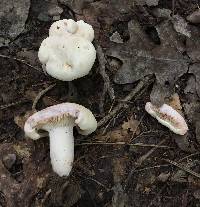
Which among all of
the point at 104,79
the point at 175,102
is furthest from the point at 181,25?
the point at 104,79

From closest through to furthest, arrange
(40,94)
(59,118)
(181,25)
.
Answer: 1. (59,118)
2. (40,94)
3. (181,25)

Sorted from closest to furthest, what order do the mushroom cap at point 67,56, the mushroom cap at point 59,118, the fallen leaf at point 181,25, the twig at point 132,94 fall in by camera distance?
the mushroom cap at point 59,118 < the mushroom cap at point 67,56 < the twig at point 132,94 < the fallen leaf at point 181,25

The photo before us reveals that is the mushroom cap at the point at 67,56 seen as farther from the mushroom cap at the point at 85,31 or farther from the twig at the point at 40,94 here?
the twig at the point at 40,94

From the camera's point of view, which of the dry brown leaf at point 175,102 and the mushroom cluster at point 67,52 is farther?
the dry brown leaf at point 175,102

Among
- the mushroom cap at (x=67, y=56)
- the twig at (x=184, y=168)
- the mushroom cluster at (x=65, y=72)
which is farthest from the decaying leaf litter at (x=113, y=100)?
the mushroom cap at (x=67, y=56)

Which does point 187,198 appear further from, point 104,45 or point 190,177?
point 104,45

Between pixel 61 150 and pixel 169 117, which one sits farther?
pixel 169 117

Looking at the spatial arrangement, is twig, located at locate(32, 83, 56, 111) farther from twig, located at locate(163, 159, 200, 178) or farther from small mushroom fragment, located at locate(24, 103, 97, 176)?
twig, located at locate(163, 159, 200, 178)

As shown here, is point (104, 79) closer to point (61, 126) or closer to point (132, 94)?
point (132, 94)
